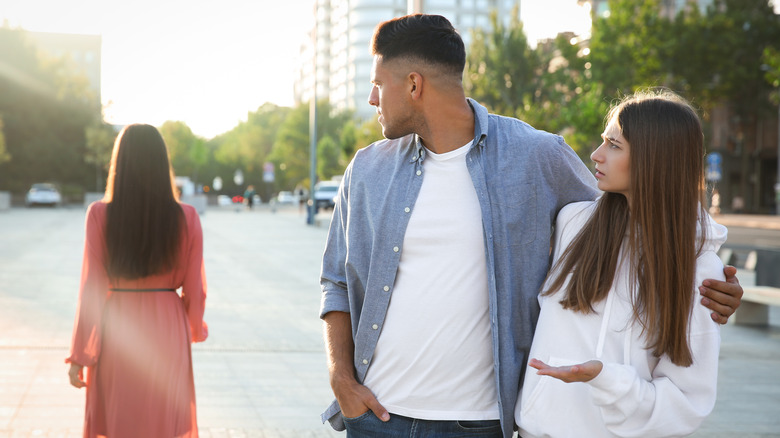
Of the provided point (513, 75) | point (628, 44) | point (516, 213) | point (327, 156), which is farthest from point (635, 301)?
point (327, 156)

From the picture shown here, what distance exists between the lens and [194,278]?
4133 millimetres

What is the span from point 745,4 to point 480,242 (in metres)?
56.9

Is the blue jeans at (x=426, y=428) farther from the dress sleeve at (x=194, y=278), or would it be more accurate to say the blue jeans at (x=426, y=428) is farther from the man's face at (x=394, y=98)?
the dress sleeve at (x=194, y=278)

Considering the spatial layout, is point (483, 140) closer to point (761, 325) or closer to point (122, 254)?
point (122, 254)

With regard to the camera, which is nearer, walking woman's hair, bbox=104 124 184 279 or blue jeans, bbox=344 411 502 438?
blue jeans, bbox=344 411 502 438

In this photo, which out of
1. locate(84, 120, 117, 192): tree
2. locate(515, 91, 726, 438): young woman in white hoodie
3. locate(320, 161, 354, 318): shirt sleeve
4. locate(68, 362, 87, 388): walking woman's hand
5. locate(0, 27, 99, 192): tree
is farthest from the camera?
locate(84, 120, 117, 192): tree

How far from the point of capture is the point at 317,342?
9.05 m

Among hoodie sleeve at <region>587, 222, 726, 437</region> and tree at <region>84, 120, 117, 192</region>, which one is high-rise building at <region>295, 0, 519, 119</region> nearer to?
tree at <region>84, 120, 117, 192</region>

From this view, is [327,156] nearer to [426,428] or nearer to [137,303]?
[137,303]

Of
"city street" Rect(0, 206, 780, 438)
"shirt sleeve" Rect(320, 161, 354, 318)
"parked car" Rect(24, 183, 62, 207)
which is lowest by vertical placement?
"parked car" Rect(24, 183, 62, 207)

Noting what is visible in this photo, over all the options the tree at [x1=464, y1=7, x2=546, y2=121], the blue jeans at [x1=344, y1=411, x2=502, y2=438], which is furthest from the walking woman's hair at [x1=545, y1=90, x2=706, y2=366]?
the tree at [x1=464, y1=7, x2=546, y2=121]

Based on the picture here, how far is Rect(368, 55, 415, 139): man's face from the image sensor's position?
106 inches

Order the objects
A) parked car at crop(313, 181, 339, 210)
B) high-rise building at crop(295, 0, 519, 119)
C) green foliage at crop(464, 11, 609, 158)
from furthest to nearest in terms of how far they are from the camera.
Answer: high-rise building at crop(295, 0, 519, 119), parked car at crop(313, 181, 339, 210), green foliage at crop(464, 11, 609, 158)

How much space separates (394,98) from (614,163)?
0.69 metres
